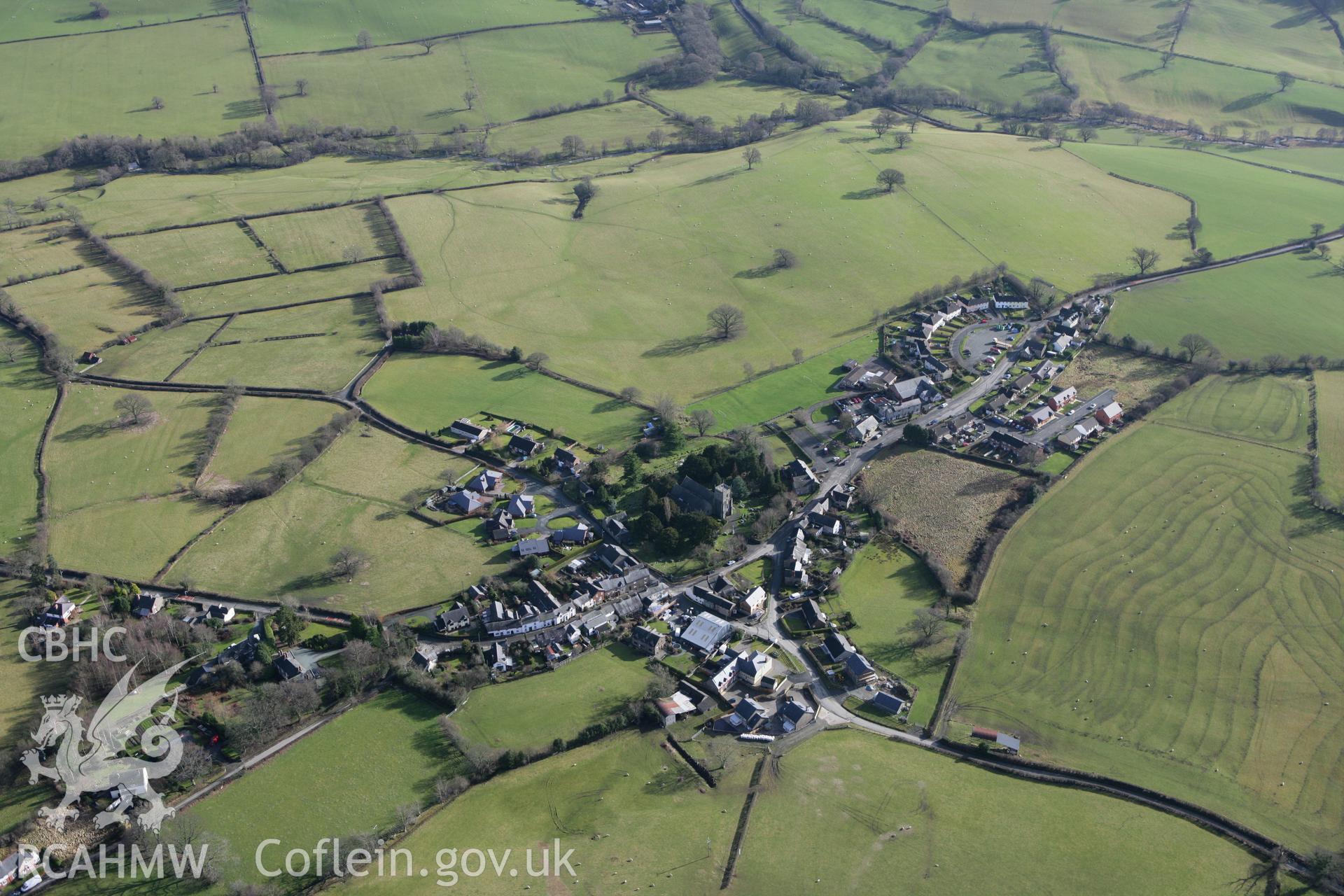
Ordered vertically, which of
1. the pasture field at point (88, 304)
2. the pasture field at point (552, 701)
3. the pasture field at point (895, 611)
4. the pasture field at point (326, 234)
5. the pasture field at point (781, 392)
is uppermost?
the pasture field at point (326, 234)

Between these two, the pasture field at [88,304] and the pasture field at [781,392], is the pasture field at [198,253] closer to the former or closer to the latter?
the pasture field at [88,304]

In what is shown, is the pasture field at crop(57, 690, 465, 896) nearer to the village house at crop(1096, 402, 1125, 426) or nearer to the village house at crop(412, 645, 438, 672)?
the village house at crop(412, 645, 438, 672)

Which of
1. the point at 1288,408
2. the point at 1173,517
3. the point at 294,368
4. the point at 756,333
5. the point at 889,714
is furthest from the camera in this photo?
the point at 756,333

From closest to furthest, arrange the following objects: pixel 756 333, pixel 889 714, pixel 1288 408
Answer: pixel 889 714
pixel 1288 408
pixel 756 333

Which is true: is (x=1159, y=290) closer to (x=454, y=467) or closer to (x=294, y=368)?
(x=454, y=467)

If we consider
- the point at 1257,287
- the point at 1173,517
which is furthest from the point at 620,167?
the point at 1173,517

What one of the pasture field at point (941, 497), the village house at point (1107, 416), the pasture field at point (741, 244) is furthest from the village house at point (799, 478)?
the village house at point (1107, 416)
